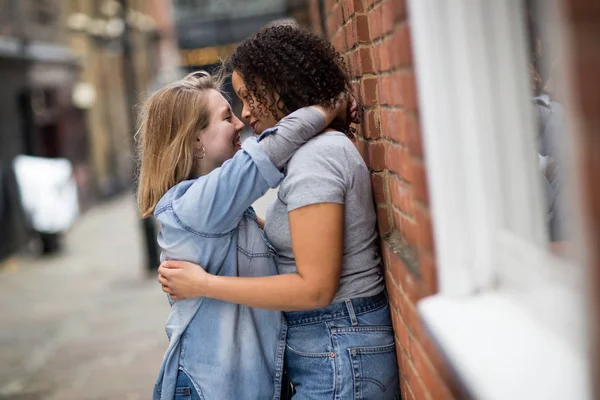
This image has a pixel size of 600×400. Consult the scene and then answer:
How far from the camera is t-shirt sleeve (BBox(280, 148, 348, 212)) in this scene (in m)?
1.99

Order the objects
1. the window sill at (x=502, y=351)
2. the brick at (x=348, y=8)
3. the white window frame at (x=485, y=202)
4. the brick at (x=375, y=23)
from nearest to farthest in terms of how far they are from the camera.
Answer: the window sill at (x=502, y=351) < the white window frame at (x=485, y=202) < the brick at (x=375, y=23) < the brick at (x=348, y=8)

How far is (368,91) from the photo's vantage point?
2.40m

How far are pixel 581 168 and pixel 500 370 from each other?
0.59m

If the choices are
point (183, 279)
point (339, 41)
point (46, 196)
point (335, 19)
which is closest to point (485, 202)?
point (183, 279)

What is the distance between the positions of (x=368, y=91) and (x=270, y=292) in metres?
0.80

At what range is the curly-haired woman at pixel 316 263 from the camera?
2029 mm

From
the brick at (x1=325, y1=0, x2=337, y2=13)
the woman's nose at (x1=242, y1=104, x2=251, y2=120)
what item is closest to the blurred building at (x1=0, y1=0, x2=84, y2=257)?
the brick at (x1=325, y1=0, x2=337, y2=13)

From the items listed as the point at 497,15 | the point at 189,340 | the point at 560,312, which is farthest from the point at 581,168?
the point at 189,340

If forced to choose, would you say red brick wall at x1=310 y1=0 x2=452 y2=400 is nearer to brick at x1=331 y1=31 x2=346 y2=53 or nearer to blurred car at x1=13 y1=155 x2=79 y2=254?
brick at x1=331 y1=31 x2=346 y2=53

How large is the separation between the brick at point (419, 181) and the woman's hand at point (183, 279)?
2.37 ft

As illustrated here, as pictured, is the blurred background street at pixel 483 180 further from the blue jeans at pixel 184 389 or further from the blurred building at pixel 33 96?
the blurred building at pixel 33 96

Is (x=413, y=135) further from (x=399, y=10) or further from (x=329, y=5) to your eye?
(x=329, y=5)

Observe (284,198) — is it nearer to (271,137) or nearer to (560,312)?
(271,137)

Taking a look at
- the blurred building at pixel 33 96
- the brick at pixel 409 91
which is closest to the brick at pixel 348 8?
the brick at pixel 409 91
